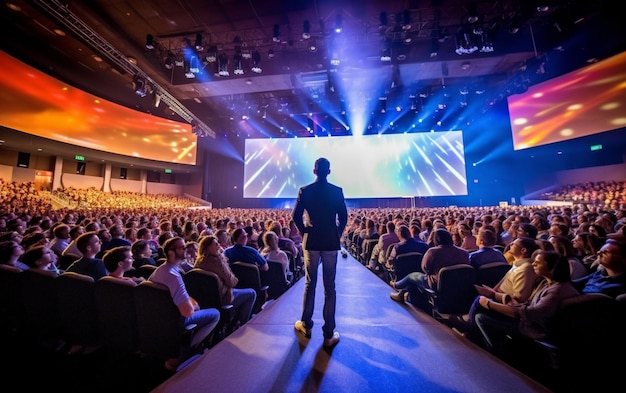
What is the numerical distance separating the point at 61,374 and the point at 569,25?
13.7 m

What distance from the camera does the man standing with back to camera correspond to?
2355 mm

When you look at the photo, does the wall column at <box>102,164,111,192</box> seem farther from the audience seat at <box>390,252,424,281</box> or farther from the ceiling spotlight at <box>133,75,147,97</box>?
the audience seat at <box>390,252,424,281</box>

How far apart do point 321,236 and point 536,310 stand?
5.67 feet

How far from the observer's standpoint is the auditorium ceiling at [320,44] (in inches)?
320

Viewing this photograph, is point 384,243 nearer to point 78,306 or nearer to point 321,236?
point 321,236

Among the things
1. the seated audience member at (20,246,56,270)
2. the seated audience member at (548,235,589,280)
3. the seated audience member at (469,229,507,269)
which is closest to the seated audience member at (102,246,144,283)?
the seated audience member at (20,246,56,270)

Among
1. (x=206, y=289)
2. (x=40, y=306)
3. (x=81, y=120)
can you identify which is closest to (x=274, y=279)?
(x=206, y=289)

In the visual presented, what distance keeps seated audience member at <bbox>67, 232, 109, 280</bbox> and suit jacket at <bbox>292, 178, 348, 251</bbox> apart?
86.8 inches

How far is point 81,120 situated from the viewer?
14.7 meters

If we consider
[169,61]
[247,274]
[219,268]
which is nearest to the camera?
[219,268]

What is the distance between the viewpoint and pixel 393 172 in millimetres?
16688

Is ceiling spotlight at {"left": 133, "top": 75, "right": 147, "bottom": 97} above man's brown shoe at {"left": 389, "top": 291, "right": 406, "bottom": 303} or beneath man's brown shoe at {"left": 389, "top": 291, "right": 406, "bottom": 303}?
above

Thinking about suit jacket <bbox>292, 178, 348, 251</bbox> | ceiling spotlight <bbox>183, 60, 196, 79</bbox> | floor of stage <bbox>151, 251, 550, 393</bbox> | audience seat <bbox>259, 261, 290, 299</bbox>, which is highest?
ceiling spotlight <bbox>183, 60, 196, 79</bbox>

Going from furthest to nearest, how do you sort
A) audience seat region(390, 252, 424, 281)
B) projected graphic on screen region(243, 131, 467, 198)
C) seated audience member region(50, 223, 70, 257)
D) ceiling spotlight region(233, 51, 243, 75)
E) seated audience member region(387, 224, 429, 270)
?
1. projected graphic on screen region(243, 131, 467, 198)
2. ceiling spotlight region(233, 51, 243, 75)
3. seated audience member region(50, 223, 70, 257)
4. seated audience member region(387, 224, 429, 270)
5. audience seat region(390, 252, 424, 281)
